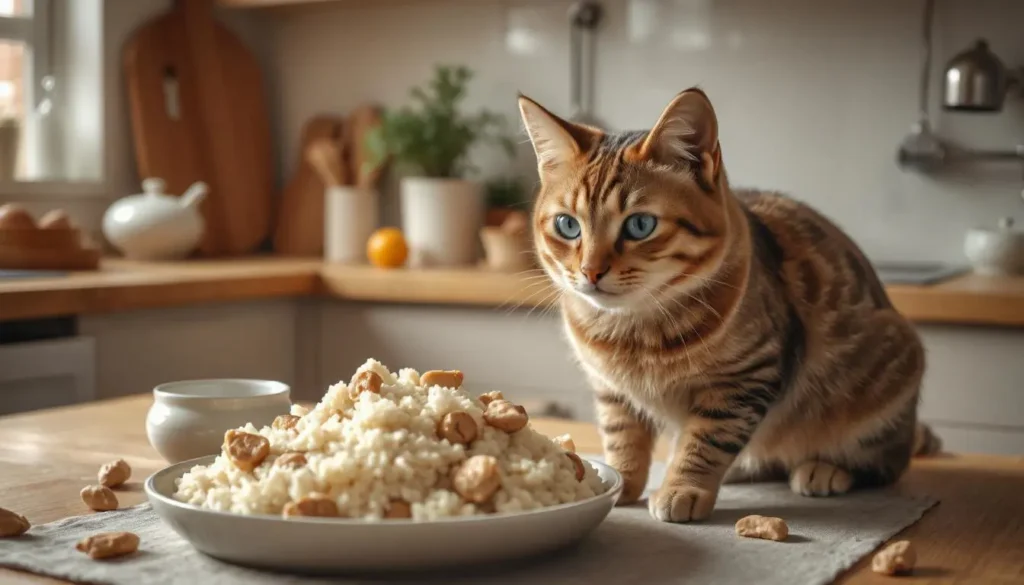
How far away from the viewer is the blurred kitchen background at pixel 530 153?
2.57 metres

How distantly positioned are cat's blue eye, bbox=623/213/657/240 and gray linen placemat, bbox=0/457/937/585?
269mm

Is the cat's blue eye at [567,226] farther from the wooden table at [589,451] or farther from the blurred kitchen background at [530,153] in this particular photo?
the blurred kitchen background at [530,153]

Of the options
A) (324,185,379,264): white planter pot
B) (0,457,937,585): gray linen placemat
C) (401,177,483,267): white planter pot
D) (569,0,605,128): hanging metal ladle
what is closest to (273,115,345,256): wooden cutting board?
(324,185,379,264): white planter pot

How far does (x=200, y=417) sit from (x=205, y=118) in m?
2.49

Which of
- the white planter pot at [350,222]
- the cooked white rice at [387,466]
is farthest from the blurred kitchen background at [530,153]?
the cooked white rice at [387,466]

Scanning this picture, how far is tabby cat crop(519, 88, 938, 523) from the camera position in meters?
1.22

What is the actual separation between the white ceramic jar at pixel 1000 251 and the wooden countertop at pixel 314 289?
0.05 metres

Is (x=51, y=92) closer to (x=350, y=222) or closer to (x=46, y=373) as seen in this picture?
(x=350, y=222)

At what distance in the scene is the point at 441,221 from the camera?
329 cm

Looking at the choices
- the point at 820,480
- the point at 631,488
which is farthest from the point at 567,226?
the point at 820,480

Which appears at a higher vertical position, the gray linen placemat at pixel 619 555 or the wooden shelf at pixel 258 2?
the wooden shelf at pixel 258 2

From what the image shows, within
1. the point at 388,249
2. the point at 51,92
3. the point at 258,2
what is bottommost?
the point at 388,249

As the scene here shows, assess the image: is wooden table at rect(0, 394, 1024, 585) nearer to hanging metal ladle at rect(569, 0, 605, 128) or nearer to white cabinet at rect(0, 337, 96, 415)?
white cabinet at rect(0, 337, 96, 415)

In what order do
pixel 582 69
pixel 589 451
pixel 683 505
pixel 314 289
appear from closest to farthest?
1. pixel 683 505
2. pixel 589 451
3. pixel 314 289
4. pixel 582 69
